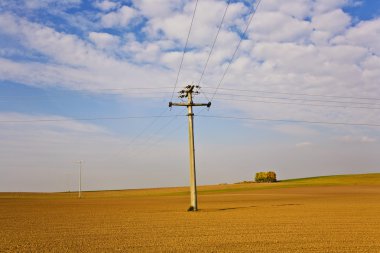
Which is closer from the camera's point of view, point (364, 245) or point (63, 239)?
point (364, 245)

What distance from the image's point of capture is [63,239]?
1856cm

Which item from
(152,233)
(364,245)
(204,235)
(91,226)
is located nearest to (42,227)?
(91,226)

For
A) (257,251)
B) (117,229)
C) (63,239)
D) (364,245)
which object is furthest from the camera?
(117,229)

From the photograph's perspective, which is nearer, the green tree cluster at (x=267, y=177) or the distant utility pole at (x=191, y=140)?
the distant utility pole at (x=191, y=140)

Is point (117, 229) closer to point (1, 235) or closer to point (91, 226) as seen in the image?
point (91, 226)

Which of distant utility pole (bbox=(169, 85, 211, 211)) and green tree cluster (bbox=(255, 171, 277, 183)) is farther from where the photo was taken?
green tree cluster (bbox=(255, 171, 277, 183))

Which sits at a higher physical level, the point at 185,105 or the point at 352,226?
the point at 185,105

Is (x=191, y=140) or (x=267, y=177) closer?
(x=191, y=140)

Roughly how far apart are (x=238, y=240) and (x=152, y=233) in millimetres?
4558

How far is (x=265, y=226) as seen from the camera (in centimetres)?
2322

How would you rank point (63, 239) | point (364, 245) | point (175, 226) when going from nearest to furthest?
point (364, 245)
point (63, 239)
point (175, 226)

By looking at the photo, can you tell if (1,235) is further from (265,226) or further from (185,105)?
(185,105)

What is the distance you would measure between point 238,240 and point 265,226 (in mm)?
5675

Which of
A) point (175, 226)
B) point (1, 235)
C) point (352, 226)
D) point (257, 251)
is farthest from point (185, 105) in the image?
point (257, 251)
